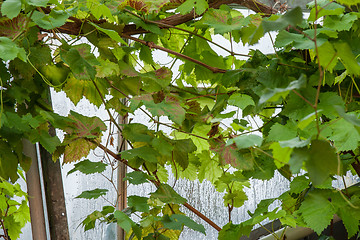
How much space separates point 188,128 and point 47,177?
2.17 ft

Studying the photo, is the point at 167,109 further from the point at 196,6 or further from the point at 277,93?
the point at 277,93

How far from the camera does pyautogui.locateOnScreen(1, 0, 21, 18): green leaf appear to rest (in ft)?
2.95

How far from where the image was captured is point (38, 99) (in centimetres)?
130

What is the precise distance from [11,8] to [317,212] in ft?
2.62

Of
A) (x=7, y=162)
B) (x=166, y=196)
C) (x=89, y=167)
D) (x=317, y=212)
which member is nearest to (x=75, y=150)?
(x=89, y=167)

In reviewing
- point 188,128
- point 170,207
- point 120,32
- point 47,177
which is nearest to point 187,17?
point 120,32

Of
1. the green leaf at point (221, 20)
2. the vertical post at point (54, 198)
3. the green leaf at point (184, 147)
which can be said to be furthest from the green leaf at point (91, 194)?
the green leaf at point (221, 20)

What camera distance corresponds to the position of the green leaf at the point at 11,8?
90cm

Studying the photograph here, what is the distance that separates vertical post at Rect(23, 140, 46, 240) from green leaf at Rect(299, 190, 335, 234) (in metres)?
1.02

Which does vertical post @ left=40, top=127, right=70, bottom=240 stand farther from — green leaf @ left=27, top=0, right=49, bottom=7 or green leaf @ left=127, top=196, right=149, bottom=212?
green leaf @ left=27, top=0, right=49, bottom=7

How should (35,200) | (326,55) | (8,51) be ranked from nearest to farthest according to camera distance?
(326,55)
(8,51)
(35,200)

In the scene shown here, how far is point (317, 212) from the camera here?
39.5 inches

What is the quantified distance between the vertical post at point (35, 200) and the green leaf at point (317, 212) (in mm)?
1017

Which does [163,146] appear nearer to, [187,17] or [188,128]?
[188,128]
